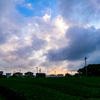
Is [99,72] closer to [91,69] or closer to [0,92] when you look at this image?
[91,69]

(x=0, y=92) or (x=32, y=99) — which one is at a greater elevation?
(x=32, y=99)

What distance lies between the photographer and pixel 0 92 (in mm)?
17438

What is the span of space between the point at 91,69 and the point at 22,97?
76.0 meters

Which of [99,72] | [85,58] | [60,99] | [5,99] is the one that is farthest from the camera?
[99,72]

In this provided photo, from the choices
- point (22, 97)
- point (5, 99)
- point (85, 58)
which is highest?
point (85, 58)

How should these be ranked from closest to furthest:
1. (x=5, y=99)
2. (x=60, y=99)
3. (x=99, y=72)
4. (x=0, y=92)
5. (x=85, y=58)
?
1. (x=60, y=99)
2. (x=5, y=99)
3. (x=0, y=92)
4. (x=85, y=58)
5. (x=99, y=72)

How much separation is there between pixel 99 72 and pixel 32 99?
76590 millimetres

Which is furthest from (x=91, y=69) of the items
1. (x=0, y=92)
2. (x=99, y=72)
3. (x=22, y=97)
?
→ (x=22, y=97)

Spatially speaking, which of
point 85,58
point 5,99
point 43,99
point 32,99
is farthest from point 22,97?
point 85,58

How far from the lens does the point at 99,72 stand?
7744 cm

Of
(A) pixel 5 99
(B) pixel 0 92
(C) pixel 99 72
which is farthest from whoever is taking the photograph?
(C) pixel 99 72

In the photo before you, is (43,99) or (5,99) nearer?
(43,99)

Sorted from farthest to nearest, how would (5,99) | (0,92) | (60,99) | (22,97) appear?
(0,92), (5,99), (22,97), (60,99)

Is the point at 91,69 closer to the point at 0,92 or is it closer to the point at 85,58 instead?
the point at 85,58
